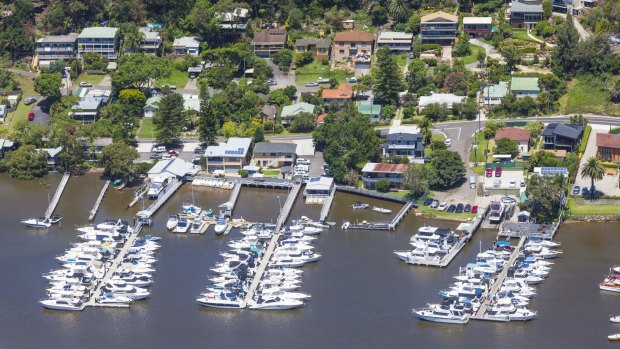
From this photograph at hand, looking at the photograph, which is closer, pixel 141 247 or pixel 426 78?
pixel 141 247

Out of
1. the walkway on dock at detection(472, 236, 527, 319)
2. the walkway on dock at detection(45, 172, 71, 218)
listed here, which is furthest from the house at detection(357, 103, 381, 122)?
the walkway on dock at detection(45, 172, 71, 218)

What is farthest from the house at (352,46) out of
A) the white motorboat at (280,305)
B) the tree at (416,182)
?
the white motorboat at (280,305)

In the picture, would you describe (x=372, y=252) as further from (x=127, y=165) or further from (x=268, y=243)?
(x=127, y=165)

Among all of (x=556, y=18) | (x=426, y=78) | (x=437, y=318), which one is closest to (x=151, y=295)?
(x=437, y=318)

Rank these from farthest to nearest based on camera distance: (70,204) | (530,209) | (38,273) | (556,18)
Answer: (556,18), (70,204), (530,209), (38,273)

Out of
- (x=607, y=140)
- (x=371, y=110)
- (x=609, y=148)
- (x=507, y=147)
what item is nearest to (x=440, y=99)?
(x=371, y=110)
